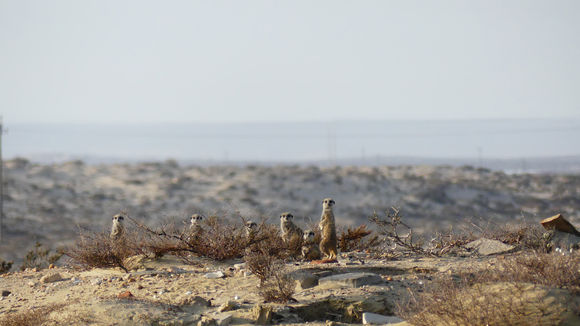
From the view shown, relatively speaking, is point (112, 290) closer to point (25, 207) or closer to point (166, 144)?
point (25, 207)

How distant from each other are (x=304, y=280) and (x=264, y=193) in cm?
3463

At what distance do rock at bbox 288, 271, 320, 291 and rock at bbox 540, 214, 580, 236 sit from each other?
3595 millimetres

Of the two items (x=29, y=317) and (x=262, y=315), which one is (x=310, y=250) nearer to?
(x=262, y=315)

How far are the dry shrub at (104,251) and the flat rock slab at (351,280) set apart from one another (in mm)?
3123

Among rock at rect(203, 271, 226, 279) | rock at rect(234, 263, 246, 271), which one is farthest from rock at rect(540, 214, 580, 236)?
rock at rect(203, 271, 226, 279)

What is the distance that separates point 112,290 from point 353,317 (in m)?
3.06

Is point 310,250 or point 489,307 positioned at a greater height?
point 489,307

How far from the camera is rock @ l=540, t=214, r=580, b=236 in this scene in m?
9.60

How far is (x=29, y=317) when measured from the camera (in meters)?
7.25

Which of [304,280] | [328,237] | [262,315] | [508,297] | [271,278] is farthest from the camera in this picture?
[328,237]

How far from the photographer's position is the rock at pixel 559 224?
9595 mm

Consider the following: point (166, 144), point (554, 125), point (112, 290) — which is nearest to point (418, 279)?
point (112, 290)

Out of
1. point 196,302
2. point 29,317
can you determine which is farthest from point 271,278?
point 29,317

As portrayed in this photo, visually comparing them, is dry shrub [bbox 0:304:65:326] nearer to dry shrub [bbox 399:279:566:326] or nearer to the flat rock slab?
the flat rock slab
